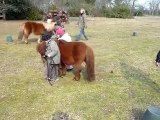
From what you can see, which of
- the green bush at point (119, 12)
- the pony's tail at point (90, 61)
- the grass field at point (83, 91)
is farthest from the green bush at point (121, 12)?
the pony's tail at point (90, 61)

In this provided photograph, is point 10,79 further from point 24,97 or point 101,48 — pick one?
point 101,48

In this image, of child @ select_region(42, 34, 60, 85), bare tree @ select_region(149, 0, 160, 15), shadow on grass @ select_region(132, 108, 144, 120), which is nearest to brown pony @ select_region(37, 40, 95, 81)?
child @ select_region(42, 34, 60, 85)

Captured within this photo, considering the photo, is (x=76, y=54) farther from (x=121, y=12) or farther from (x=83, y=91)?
(x=121, y=12)

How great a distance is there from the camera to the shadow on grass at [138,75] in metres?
8.76

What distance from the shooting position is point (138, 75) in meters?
9.83

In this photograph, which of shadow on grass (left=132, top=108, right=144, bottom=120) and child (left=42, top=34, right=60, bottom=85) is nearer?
shadow on grass (left=132, top=108, right=144, bottom=120)

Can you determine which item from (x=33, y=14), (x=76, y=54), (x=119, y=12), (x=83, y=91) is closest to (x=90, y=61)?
(x=76, y=54)

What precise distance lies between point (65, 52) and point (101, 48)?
267 inches

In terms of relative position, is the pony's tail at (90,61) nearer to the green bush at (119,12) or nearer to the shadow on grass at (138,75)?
the shadow on grass at (138,75)

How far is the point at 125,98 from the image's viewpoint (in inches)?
Result: 301

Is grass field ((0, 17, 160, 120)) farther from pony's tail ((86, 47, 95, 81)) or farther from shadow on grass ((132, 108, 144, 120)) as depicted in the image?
pony's tail ((86, 47, 95, 81))

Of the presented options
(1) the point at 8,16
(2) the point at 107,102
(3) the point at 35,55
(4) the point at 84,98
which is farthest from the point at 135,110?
(1) the point at 8,16

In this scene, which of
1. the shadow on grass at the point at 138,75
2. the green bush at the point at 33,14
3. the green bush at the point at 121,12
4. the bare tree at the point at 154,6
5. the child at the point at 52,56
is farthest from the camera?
the bare tree at the point at 154,6

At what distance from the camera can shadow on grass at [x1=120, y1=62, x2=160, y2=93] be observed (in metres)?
8.76
